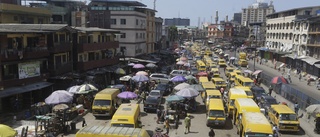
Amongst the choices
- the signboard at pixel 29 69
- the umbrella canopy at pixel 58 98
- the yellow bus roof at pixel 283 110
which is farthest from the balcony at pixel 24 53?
the yellow bus roof at pixel 283 110

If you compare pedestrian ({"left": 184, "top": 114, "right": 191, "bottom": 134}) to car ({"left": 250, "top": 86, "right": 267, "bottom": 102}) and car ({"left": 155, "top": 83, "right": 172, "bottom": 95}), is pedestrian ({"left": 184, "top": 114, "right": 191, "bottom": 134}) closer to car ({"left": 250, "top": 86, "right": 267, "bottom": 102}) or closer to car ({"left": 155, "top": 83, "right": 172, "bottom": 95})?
car ({"left": 250, "top": 86, "right": 267, "bottom": 102})

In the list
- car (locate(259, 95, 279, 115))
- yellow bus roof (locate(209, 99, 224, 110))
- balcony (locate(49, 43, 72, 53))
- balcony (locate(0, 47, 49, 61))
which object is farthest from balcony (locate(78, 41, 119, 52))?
car (locate(259, 95, 279, 115))

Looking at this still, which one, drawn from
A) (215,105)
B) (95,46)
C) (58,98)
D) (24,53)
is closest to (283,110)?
(215,105)

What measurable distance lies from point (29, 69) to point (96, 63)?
1410 cm

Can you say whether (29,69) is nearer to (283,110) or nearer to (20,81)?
(20,81)

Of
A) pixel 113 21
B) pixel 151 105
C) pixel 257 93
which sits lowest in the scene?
pixel 151 105

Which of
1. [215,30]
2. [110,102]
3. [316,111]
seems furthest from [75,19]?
[215,30]

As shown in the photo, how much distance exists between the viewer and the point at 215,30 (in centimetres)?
18488

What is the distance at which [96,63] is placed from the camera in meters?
43.2

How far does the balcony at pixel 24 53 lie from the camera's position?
1051 inches

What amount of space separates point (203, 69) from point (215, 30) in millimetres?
133628

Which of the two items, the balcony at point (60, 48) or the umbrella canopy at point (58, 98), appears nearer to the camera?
the umbrella canopy at point (58, 98)

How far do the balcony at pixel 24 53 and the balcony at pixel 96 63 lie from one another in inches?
287

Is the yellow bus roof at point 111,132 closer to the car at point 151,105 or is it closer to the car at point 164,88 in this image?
the car at point 151,105
